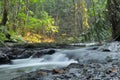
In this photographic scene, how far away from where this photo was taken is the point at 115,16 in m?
10.1

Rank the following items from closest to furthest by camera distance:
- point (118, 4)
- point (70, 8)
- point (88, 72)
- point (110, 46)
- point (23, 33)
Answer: point (88, 72) < point (110, 46) < point (118, 4) < point (23, 33) < point (70, 8)

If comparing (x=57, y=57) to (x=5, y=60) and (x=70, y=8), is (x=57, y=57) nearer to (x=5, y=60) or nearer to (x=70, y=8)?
(x=5, y=60)

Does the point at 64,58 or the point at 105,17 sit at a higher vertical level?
the point at 105,17

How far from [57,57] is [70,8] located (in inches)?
1427

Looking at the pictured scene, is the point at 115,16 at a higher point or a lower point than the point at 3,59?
higher

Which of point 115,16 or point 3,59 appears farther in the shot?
point 115,16

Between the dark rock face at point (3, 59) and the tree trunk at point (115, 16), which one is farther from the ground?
the tree trunk at point (115, 16)

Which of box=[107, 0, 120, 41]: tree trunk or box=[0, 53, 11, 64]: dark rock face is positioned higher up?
box=[107, 0, 120, 41]: tree trunk

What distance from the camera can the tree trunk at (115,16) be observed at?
10.1 meters

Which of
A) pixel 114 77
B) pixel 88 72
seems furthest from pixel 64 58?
pixel 114 77

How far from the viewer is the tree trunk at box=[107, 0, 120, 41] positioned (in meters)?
10.1

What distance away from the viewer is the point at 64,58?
354 inches

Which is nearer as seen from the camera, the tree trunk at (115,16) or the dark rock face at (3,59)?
the dark rock face at (3,59)

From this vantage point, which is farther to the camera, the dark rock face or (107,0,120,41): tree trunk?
(107,0,120,41): tree trunk
